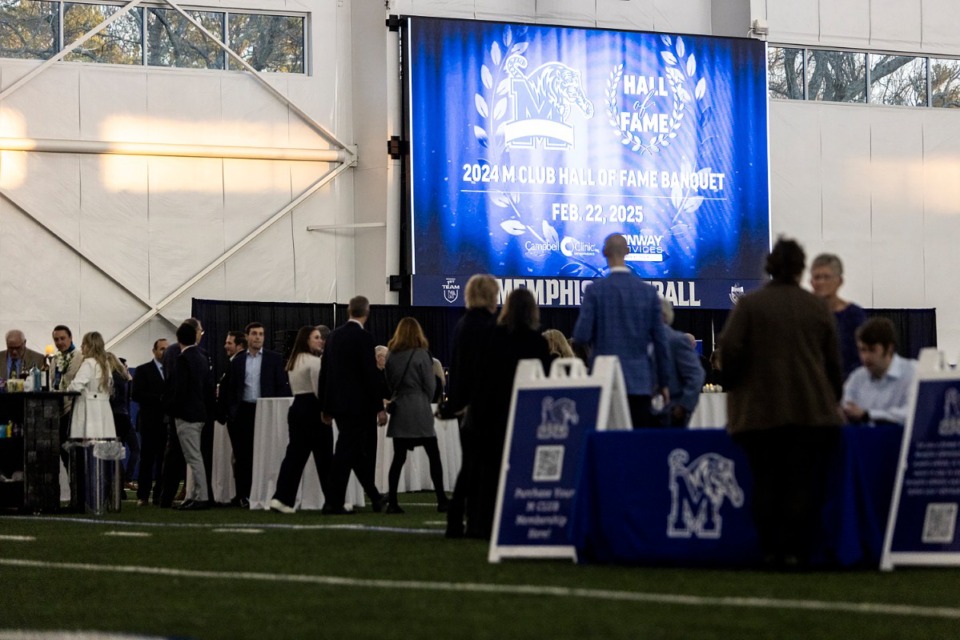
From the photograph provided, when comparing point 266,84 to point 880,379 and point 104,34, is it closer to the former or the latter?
point 104,34

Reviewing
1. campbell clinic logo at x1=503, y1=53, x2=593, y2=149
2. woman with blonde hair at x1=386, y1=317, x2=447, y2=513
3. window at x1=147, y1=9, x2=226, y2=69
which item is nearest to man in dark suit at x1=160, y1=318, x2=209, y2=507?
woman with blonde hair at x1=386, y1=317, x2=447, y2=513

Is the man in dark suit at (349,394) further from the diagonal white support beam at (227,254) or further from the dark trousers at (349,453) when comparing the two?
the diagonal white support beam at (227,254)

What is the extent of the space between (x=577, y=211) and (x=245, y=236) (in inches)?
193

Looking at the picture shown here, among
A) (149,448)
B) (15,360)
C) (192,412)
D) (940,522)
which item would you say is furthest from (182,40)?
(940,522)

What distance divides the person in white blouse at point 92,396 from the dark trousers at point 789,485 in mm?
9056

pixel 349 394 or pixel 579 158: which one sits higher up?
pixel 579 158

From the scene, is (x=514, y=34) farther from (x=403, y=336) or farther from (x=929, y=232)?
(x=403, y=336)

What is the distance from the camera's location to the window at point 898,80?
97.0ft

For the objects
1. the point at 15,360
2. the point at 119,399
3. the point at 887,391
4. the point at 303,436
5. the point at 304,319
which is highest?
the point at 304,319

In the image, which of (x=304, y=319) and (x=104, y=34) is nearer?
(x=104, y=34)

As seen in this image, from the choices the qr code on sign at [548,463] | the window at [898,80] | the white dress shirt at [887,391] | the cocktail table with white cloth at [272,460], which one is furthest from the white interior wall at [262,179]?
the white dress shirt at [887,391]

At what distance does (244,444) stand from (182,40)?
33.4 feet

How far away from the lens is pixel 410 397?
14.3 meters

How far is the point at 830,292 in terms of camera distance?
29.7ft
